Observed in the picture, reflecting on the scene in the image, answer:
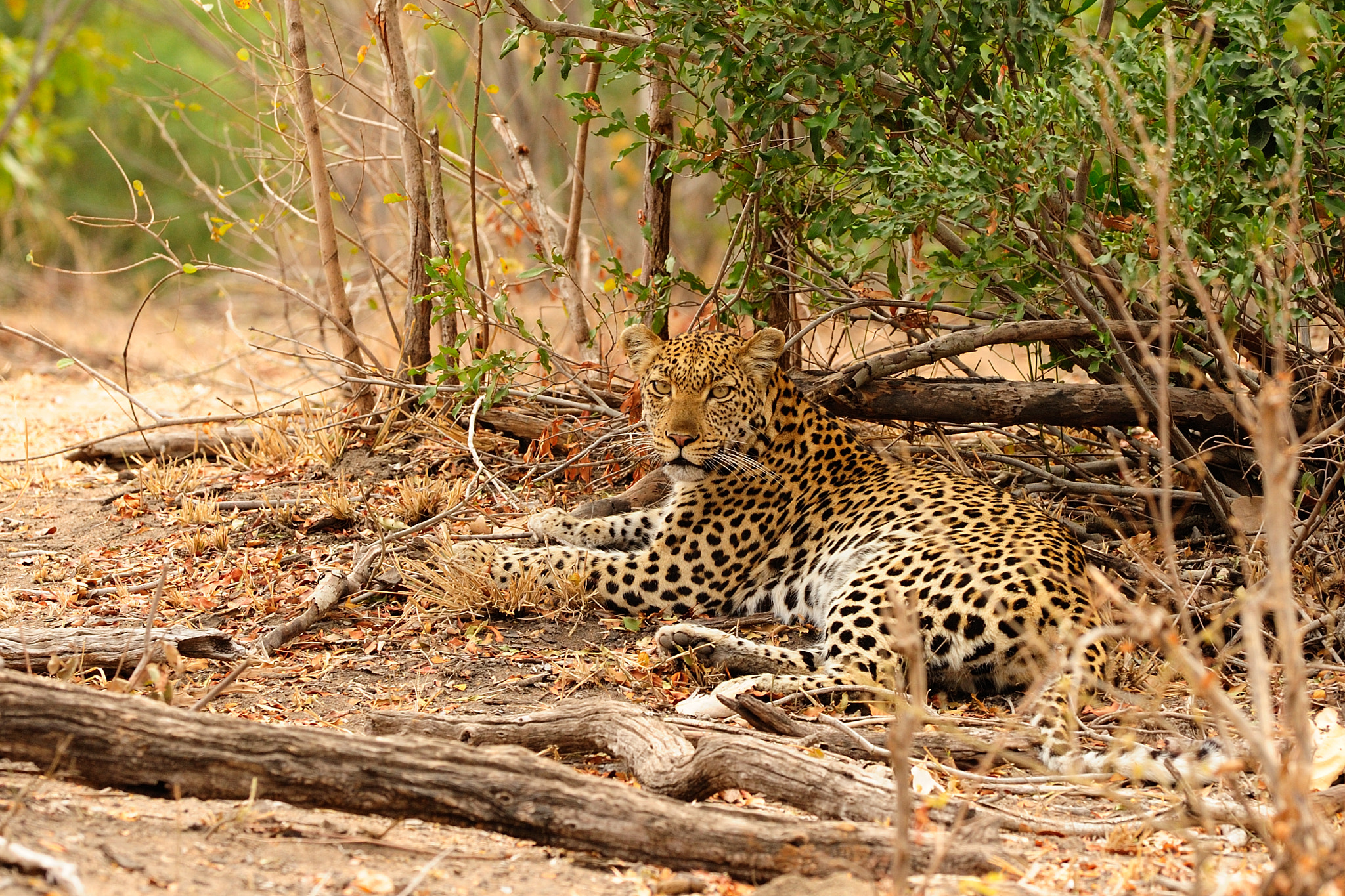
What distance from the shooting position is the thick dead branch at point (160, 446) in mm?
7938

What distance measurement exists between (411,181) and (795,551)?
3565mm

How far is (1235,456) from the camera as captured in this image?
6.19 meters

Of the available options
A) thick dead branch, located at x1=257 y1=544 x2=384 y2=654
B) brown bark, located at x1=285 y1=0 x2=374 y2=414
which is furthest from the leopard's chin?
brown bark, located at x1=285 y1=0 x2=374 y2=414

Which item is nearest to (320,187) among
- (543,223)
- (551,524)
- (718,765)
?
(543,223)

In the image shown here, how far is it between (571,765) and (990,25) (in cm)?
338

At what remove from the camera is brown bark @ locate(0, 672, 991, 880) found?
2.99 m

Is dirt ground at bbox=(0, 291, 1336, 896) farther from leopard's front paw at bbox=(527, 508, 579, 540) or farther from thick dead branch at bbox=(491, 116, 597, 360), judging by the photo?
thick dead branch at bbox=(491, 116, 597, 360)

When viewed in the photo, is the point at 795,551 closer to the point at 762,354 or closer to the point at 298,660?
the point at 762,354

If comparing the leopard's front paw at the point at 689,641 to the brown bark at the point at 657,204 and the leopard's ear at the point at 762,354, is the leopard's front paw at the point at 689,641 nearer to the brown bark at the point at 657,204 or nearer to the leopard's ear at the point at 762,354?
the leopard's ear at the point at 762,354

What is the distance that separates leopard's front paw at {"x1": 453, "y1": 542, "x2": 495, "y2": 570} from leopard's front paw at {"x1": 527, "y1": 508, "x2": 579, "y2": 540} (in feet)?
1.56

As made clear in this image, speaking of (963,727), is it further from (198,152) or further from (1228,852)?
(198,152)

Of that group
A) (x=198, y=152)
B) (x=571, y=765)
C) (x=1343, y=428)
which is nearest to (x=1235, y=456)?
(x=1343, y=428)

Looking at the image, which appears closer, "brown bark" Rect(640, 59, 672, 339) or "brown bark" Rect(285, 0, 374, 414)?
"brown bark" Rect(640, 59, 672, 339)

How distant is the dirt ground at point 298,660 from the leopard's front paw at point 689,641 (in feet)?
0.32
